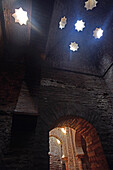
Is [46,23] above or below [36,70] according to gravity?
above

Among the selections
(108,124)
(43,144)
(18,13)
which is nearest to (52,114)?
(43,144)

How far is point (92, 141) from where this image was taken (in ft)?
10.7

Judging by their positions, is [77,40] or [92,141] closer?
[92,141]

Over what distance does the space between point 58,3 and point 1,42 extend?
2361 mm

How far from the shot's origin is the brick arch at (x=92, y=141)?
2.85 meters

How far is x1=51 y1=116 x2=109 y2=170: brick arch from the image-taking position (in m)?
2.85

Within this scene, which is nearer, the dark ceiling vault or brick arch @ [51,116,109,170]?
brick arch @ [51,116,109,170]

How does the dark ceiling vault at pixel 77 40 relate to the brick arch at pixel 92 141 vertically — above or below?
above

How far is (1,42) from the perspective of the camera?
10.6 feet

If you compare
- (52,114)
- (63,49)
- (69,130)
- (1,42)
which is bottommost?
(52,114)

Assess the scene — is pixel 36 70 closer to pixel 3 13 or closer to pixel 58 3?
pixel 3 13

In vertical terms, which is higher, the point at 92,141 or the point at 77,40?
the point at 77,40

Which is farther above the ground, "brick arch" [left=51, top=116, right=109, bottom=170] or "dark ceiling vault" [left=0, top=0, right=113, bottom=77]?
"dark ceiling vault" [left=0, top=0, right=113, bottom=77]

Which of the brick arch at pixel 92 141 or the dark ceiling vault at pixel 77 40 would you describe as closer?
the brick arch at pixel 92 141
